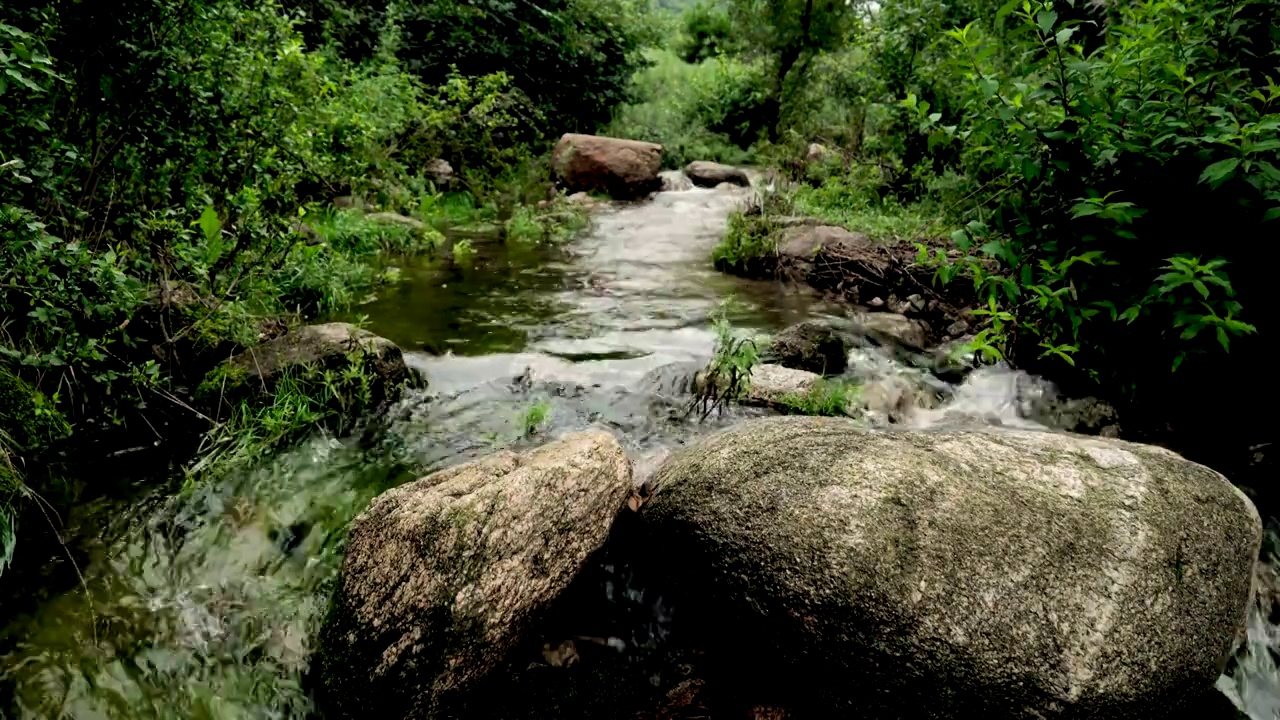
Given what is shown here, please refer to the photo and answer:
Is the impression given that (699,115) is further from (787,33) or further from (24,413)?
(24,413)

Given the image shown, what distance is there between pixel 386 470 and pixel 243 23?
3352 mm

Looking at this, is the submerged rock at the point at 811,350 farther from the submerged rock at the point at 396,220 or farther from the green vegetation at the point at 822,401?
the submerged rock at the point at 396,220

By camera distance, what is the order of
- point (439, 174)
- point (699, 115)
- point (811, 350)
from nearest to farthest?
point (811, 350)
point (439, 174)
point (699, 115)

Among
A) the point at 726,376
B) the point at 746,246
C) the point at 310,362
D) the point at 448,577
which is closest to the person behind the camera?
the point at 448,577

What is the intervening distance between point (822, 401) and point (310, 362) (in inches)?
140

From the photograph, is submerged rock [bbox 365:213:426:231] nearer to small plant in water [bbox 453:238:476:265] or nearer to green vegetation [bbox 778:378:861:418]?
small plant in water [bbox 453:238:476:265]

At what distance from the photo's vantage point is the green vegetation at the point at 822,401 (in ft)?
15.9

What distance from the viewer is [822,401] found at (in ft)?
15.9

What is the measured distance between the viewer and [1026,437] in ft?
11.0

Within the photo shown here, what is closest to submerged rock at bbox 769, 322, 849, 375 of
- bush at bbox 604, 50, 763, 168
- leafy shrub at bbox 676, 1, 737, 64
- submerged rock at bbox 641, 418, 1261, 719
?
submerged rock at bbox 641, 418, 1261, 719

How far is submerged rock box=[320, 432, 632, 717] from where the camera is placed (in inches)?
108

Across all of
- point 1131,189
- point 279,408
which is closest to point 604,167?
point 279,408

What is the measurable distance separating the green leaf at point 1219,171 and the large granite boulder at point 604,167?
12492 mm

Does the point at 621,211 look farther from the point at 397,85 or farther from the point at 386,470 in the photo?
the point at 386,470
